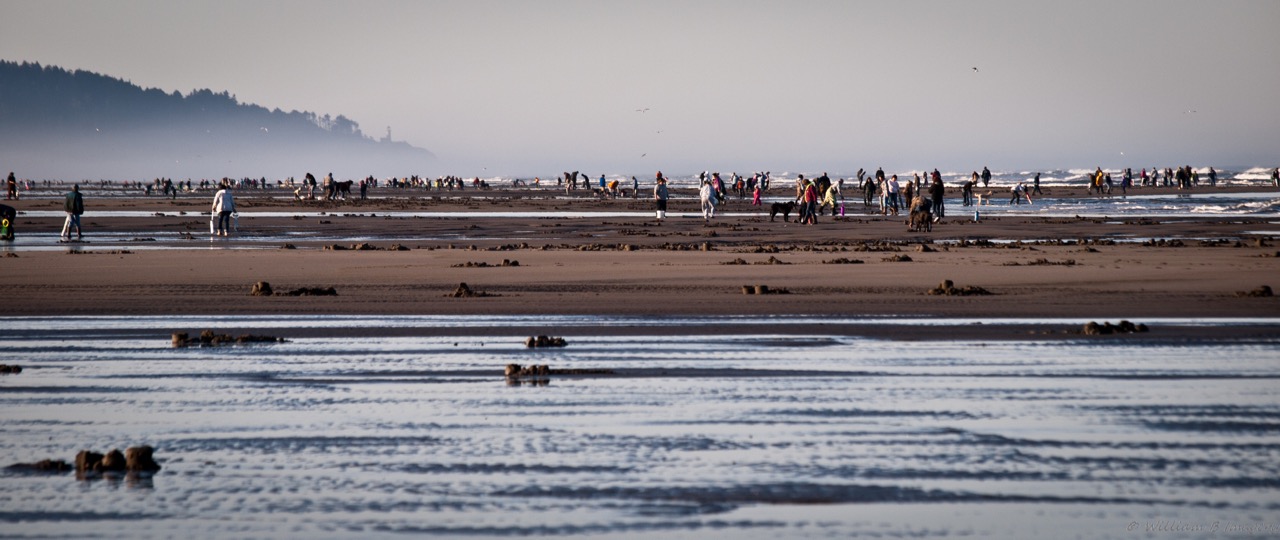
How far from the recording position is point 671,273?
19.2m

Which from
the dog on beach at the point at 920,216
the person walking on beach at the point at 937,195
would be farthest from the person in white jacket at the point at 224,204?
the person walking on beach at the point at 937,195

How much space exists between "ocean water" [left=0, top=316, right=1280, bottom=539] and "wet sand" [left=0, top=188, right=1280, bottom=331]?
3.26m

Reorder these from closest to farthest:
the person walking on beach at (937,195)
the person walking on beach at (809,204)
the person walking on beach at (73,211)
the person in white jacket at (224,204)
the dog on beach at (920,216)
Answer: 1. the person walking on beach at (73,211)
2. the person in white jacket at (224,204)
3. the dog on beach at (920,216)
4. the person walking on beach at (809,204)
5. the person walking on beach at (937,195)

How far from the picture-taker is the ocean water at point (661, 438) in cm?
562

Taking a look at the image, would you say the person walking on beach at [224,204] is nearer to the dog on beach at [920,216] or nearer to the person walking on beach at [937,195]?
the dog on beach at [920,216]

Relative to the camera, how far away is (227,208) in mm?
31797

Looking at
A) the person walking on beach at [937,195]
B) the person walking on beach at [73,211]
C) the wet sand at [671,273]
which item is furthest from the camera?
the person walking on beach at [937,195]

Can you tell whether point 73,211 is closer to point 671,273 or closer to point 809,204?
point 671,273

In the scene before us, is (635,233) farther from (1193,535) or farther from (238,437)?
(1193,535)

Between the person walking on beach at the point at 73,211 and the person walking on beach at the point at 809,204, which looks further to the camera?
the person walking on beach at the point at 809,204

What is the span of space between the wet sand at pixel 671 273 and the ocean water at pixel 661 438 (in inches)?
128

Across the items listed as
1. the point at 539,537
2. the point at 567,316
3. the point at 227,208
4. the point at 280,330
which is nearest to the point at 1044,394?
the point at 539,537

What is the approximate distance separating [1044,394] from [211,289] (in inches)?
473

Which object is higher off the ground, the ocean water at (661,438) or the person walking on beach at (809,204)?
the person walking on beach at (809,204)
